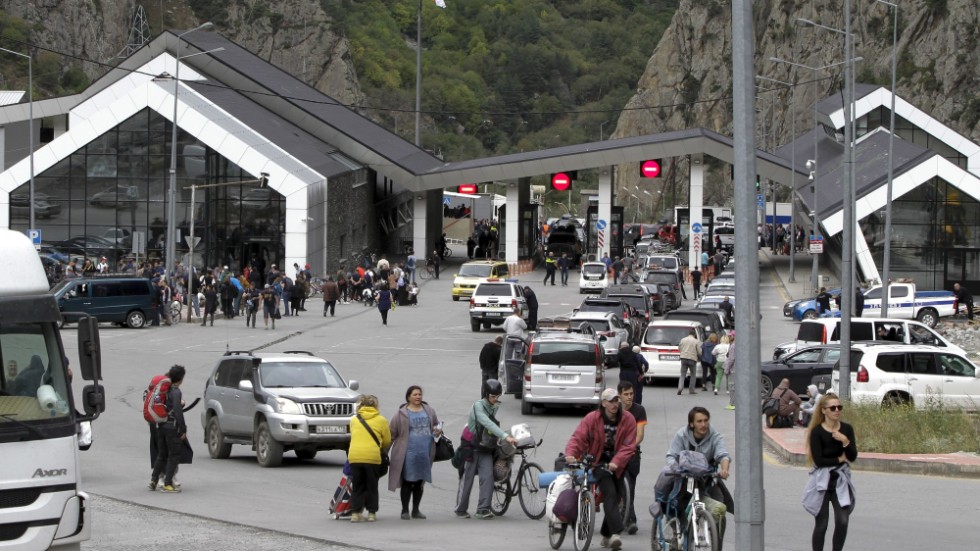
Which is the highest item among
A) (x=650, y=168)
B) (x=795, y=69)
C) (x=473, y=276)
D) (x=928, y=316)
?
(x=795, y=69)

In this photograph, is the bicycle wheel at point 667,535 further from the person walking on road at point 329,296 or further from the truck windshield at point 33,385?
the person walking on road at point 329,296

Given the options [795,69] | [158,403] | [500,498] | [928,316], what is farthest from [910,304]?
[795,69]

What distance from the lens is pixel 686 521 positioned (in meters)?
12.7

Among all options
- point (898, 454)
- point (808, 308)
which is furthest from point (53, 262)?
point (898, 454)

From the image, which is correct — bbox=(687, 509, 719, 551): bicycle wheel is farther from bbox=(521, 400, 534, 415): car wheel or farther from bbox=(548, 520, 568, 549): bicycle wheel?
bbox=(521, 400, 534, 415): car wheel

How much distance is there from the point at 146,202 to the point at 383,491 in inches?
1870

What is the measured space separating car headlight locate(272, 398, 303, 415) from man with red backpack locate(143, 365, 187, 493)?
2.55 metres

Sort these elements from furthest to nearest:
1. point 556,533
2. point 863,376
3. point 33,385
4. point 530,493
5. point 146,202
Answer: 1. point 146,202
2. point 863,376
3. point 530,493
4. point 556,533
5. point 33,385

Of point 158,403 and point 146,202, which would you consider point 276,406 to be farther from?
point 146,202

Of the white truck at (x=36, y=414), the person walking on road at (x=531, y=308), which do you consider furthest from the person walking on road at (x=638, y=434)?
the person walking on road at (x=531, y=308)

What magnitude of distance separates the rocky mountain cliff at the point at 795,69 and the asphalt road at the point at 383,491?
60.3 meters

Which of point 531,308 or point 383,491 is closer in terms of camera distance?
point 383,491

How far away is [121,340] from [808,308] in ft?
78.3

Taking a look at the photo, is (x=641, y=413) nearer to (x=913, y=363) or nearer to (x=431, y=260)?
(x=913, y=363)
